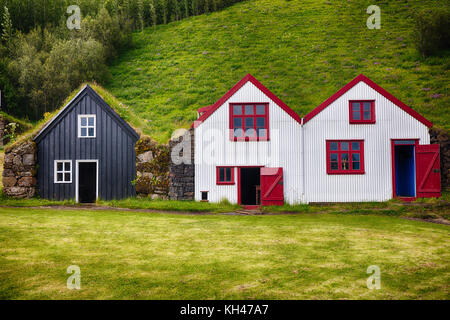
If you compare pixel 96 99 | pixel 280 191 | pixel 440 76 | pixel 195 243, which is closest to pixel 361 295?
pixel 195 243

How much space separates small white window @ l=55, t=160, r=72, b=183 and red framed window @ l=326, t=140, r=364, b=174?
16649 millimetres

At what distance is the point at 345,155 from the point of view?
1995 cm

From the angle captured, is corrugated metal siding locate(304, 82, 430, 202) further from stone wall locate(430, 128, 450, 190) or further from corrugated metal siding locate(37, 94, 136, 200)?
corrugated metal siding locate(37, 94, 136, 200)

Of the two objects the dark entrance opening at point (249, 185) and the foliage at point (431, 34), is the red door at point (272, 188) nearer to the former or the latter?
the dark entrance opening at point (249, 185)

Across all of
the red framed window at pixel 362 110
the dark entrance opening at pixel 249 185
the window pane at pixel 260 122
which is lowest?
the dark entrance opening at pixel 249 185

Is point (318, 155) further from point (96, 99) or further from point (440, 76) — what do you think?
point (440, 76)

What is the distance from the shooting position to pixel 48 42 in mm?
48750

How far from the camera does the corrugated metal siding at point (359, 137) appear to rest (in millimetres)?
19625

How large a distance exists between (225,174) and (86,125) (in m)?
9.77

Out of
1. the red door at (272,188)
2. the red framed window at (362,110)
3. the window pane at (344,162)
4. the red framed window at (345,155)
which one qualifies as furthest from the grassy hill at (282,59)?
the window pane at (344,162)

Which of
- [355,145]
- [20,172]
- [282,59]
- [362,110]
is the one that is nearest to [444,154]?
[355,145]

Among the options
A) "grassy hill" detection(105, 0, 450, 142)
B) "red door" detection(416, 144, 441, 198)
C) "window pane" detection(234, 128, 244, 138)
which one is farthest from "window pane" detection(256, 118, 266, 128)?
"grassy hill" detection(105, 0, 450, 142)

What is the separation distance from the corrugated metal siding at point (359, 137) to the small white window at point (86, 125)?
13.9 metres

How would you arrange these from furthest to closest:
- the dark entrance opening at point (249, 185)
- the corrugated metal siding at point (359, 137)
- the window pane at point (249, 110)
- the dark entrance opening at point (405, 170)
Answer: the dark entrance opening at point (249, 185), the dark entrance opening at point (405, 170), the window pane at point (249, 110), the corrugated metal siding at point (359, 137)
